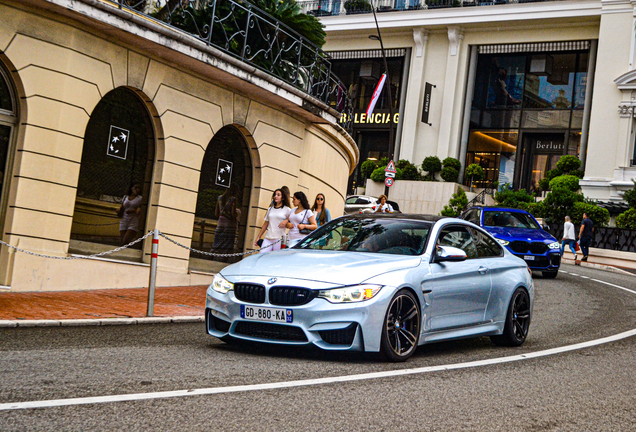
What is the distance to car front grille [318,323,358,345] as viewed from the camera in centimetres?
677

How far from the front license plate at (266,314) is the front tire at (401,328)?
843 mm

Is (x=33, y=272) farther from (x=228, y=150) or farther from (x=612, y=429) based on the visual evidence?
(x=612, y=429)

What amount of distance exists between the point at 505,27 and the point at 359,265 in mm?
40456

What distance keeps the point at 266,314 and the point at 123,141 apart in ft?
22.8

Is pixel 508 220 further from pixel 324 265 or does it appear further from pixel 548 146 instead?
pixel 548 146

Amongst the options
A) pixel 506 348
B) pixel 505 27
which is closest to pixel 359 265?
pixel 506 348

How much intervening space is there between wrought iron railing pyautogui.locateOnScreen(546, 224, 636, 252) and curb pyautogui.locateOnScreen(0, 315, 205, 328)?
26370 millimetres

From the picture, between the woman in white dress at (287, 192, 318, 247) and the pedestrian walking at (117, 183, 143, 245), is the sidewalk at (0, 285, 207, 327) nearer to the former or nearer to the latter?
the pedestrian walking at (117, 183, 143, 245)

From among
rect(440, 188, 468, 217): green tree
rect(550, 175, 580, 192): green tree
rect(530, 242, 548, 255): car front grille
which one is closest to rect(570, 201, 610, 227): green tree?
rect(550, 175, 580, 192): green tree

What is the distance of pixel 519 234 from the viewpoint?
62.7ft

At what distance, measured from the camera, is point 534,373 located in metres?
7.06

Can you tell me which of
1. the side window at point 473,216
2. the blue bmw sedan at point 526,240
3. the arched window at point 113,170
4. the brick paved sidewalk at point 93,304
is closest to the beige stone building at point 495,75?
the side window at point 473,216

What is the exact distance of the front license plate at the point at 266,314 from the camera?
22.3 ft

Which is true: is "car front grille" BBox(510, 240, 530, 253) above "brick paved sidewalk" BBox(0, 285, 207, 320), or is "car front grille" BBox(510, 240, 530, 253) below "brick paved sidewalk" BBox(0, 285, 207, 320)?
above
